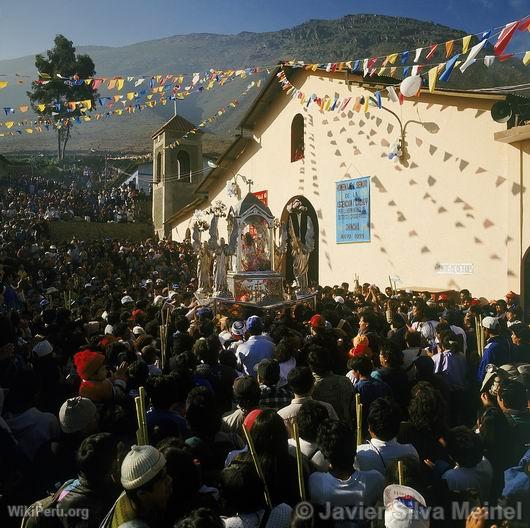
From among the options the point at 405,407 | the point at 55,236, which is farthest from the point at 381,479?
the point at 55,236

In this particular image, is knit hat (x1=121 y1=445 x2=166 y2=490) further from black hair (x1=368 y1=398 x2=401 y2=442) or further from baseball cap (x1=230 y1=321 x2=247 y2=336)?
baseball cap (x1=230 y1=321 x2=247 y2=336)

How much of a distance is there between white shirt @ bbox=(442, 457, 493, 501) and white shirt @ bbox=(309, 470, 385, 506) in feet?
1.88

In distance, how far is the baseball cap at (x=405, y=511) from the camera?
88.9 inches

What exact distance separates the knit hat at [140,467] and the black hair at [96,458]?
50cm

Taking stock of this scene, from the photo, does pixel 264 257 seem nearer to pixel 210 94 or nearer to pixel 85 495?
pixel 85 495

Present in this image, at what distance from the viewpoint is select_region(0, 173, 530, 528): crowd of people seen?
2.62 m

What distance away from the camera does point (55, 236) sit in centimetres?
2578

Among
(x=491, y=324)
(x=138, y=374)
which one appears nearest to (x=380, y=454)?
(x=138, y=374)

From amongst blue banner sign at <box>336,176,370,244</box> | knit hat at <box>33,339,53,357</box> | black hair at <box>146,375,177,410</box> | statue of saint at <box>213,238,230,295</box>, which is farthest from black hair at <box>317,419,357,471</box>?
blue banner sign at <box>336,176,370,244</box>

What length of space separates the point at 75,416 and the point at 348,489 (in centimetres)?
198

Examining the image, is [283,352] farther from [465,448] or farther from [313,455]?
[465,448]

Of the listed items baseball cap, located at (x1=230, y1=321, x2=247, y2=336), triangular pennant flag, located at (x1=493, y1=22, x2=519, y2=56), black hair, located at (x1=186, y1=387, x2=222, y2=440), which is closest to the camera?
black hair, located at (x1=186, y1=387, x2=222, y2=440)

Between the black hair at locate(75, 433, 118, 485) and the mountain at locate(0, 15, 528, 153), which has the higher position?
the mountain at locate(0, 15, 528, 153)

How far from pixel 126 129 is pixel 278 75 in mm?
67867
